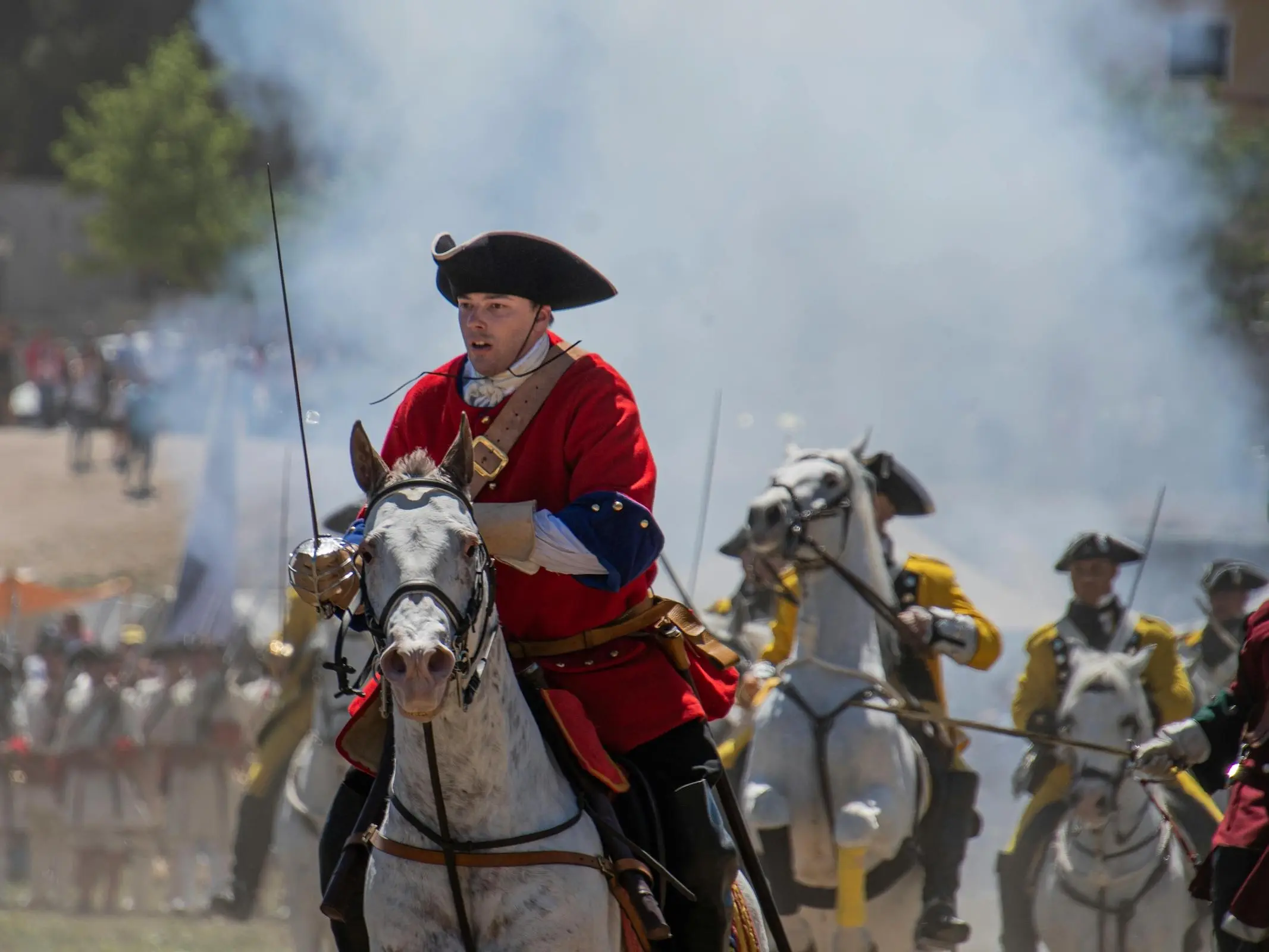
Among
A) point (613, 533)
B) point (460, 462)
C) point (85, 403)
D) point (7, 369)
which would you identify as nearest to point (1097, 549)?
point (613, 533)

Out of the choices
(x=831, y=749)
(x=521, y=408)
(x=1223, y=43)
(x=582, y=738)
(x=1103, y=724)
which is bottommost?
(x=831, y=749)

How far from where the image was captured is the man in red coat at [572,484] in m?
4.45

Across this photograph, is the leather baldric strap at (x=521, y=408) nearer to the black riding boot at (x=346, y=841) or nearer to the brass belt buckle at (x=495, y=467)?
the brass belt buckle at (x=495, y=467)

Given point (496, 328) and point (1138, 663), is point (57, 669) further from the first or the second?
point (496, 328)

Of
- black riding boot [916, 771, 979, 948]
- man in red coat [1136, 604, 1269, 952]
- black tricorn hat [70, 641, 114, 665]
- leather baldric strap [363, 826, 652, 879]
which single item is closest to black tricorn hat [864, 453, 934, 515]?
black riding boot [916, 771, 979, 948]

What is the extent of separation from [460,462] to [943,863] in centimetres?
441

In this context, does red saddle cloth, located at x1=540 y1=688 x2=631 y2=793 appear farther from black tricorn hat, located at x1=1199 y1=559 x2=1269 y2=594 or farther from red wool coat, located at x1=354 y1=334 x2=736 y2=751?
black tricorn hat, located at x1=1199 y1=559 x2=1269 y2=594

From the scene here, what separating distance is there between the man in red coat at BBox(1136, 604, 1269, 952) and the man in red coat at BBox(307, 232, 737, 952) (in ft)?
4.80

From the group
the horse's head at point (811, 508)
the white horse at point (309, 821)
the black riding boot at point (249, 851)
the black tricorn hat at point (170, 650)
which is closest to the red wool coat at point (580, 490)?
the horse's head at point (811, 508)

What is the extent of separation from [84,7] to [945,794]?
4490 cm

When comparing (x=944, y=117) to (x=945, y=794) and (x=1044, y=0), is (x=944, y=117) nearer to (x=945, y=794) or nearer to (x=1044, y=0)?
(x=1044, y=0)

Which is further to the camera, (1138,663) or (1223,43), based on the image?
(1223,43)

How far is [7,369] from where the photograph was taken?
33.9 m

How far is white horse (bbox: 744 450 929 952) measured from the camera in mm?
7328
